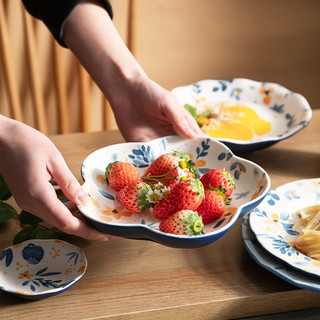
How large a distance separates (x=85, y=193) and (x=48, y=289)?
18 centimetres

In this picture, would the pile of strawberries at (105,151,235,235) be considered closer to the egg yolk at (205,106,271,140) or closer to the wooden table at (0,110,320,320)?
the wooden table at (0,110,320,320)

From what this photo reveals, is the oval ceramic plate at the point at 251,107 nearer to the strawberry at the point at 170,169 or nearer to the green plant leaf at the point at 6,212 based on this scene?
the strawberry at the point at 170,169

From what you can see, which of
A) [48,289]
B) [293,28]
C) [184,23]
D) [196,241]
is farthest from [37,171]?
[293,28]

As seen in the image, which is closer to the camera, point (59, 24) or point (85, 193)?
point (85, 193)

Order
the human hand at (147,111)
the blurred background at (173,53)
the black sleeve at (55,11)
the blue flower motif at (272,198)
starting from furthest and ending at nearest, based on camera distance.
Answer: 1. the blurred background at (173,53)
2. the black sleeve at (55,11)
3. the human hand at (147,111)
4. the blue flower motif at (272,198)

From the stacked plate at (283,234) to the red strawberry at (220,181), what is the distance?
8 cm

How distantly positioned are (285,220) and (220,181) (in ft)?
0.60

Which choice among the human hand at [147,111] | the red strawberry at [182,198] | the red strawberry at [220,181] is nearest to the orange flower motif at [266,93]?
the human hand at [147,111]

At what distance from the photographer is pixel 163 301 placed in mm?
807

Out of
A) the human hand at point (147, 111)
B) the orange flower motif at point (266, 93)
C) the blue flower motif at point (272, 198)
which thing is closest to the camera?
the blue flower motif at point (272, 198)

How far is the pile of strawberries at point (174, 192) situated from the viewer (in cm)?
80

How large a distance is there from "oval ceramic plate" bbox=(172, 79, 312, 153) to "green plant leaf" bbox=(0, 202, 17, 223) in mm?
580

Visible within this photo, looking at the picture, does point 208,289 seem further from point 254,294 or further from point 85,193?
point 85,193

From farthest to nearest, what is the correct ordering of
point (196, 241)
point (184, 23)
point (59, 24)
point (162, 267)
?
point (184, 23) < point (59, 24) < point (162, 267) < point (196, 241)
